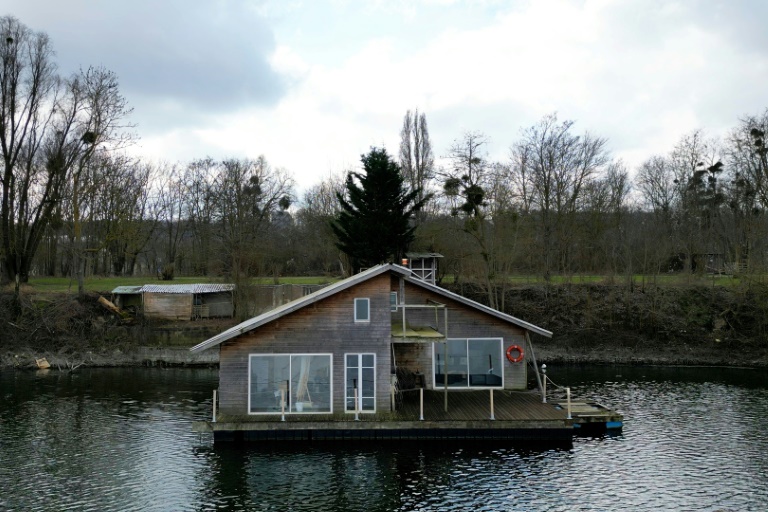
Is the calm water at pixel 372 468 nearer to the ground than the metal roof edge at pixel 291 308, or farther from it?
nearer to the ground

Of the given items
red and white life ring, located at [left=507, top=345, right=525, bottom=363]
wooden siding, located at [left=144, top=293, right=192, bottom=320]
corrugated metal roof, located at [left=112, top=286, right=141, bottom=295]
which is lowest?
red and white life ring, located at [left=507, top=345, right=525, bottom=363]

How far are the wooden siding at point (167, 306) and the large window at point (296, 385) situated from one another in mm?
24339

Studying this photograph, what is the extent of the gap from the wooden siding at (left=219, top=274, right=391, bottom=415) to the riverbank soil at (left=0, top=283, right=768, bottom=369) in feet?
61.8

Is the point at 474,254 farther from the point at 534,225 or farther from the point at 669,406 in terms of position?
the point at 669,406

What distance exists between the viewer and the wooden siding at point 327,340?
19.1 m

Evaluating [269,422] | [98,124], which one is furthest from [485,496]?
[98,124]

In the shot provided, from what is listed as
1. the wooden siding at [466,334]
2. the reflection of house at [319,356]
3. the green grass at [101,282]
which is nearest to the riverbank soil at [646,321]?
the green grass at [101,282]

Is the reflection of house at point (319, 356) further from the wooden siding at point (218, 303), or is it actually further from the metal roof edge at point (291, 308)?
the wooden siding at point (218, 303)

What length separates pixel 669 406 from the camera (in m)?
24.0

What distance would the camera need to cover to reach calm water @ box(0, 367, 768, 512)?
14.2 metres

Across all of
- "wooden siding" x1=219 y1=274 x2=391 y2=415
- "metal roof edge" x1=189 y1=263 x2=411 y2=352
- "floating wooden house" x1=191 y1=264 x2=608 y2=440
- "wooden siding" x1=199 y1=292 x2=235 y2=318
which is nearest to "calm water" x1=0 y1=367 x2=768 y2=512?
"floating wooden house" x1=191 y1=264 x2=608 y2=440

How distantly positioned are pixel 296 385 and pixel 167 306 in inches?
999

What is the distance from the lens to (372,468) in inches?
650

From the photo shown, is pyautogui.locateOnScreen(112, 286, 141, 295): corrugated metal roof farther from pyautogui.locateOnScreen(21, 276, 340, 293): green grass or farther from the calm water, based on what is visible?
the calm water
